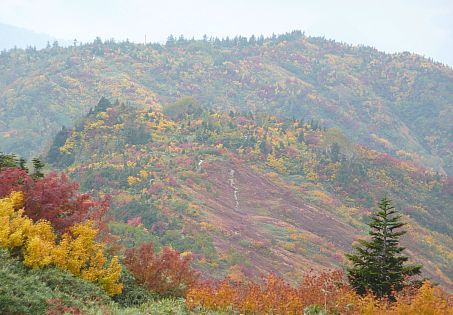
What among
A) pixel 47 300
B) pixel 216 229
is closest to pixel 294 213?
pixel 216 229

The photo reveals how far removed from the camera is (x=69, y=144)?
227 feet

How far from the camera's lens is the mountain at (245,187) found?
1758 inches

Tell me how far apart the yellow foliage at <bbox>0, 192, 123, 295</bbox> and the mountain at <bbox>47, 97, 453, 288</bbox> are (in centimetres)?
2111

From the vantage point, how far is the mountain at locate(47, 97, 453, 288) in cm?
4466

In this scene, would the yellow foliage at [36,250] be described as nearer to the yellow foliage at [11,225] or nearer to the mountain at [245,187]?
the yellow foliage at [11,225]

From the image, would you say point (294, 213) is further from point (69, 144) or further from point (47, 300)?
point (47, 300)

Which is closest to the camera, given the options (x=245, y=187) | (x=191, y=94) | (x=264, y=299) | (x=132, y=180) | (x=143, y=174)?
(x=264, y=299)

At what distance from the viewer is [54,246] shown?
1631cm

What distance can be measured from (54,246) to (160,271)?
194 inches

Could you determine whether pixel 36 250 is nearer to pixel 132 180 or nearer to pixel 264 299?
pixel 264 299

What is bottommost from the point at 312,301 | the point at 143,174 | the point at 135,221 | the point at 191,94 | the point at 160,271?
A: the point at 135,221

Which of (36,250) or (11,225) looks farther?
(11,225)

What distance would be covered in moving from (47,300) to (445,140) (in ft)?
611

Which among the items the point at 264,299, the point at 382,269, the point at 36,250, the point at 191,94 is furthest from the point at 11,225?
the point at 191,94
